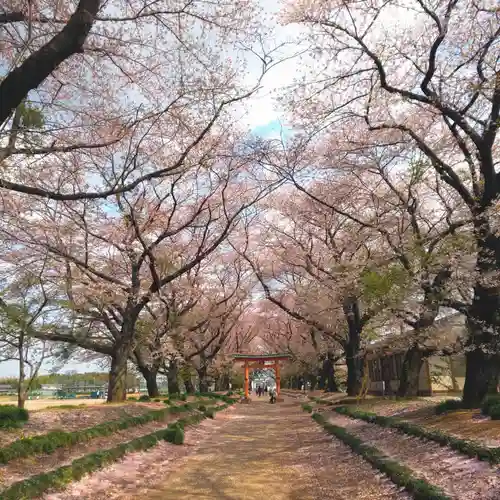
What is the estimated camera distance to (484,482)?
4945mm

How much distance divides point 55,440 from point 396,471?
518 centimetres

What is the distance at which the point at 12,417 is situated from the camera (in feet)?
27.3

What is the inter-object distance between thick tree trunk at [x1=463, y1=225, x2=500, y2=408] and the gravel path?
2061 mm

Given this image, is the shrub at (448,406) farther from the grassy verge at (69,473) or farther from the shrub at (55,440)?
the shrub at (55,440)

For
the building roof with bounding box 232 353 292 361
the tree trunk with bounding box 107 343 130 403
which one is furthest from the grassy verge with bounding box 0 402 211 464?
the building roof with bounding box 232 353 292 361

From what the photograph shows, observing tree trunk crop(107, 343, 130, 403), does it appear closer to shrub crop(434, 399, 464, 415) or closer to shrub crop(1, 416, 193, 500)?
shrub crop(1, 416, 193, 500)

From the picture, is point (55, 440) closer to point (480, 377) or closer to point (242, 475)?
point (242, 475)

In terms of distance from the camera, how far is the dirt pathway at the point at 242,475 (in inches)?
235

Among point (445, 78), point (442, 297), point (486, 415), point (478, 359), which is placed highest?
point (445, 78)

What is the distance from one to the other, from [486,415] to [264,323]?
128ft

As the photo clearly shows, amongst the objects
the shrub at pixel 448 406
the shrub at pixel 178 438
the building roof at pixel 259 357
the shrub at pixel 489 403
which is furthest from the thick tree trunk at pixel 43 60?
the building roof at pixel 259 357

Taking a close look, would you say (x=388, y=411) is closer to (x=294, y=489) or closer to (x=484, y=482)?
(x=294, y=489)

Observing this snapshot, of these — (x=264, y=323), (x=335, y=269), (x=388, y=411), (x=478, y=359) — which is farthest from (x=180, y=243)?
(x=264, y=323)

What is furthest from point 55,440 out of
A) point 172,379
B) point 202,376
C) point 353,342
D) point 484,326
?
point 202,376
